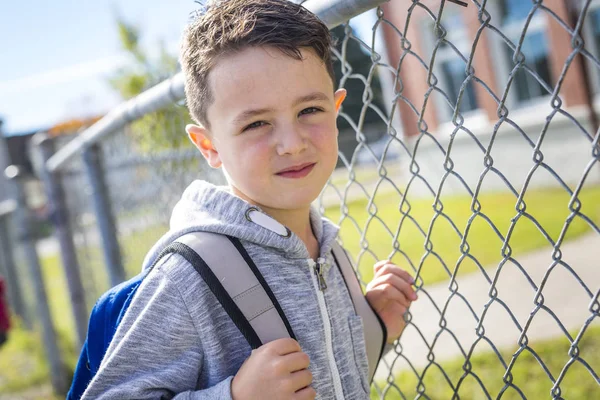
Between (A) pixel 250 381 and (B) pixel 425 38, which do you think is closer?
(A) pixel 250 381

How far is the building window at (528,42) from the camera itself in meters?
10.5

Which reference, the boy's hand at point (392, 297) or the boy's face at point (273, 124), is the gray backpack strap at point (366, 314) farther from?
the boy's face at point (273, 124)

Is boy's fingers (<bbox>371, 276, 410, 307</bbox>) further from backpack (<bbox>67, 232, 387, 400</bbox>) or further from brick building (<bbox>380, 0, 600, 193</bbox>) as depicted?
brick building (<bbox>380, 0, 600, 193</bbox>)

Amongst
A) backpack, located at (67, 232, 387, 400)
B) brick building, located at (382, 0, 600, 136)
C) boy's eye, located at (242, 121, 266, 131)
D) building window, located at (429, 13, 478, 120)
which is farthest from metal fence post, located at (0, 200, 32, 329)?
building window, located at (429, 13, 478, 120)

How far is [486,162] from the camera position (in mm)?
1354

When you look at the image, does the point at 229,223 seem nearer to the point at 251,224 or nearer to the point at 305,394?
the point at 251,224

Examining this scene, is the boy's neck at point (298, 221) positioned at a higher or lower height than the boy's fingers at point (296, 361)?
higher

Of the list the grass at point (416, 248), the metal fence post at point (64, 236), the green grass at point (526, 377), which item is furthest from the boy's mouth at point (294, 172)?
Result: the metal fence post at point (64, 236)

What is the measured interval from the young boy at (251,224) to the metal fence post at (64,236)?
109 inches

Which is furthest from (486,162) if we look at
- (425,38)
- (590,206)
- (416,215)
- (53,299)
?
(425,38)

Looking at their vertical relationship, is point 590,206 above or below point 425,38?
below

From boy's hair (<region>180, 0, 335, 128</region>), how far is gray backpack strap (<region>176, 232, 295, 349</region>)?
31 centimetres

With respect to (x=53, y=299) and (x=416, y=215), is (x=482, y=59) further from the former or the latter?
(x=53, y=299)

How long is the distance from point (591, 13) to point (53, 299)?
9.98 metres
